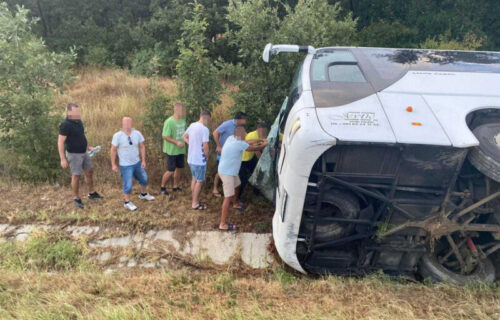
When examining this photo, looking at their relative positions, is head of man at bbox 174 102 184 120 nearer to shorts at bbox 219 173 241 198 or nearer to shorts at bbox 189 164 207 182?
shorts at bbox 189 164 207 182

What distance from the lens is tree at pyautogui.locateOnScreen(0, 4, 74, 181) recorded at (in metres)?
5.86

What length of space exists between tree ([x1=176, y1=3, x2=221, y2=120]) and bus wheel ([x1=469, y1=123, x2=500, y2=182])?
4.20 meters

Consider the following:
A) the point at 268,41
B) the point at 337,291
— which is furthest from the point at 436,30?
the point at 337,291

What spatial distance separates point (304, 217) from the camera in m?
3.47

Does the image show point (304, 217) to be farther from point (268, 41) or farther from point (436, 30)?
point (436, 30)

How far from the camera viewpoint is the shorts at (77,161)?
205 inches

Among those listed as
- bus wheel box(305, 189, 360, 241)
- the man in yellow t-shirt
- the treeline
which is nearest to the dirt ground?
the man in yellow t-shirt

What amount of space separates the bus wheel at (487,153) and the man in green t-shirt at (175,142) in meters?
3.93

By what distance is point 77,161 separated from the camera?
5.25 metres

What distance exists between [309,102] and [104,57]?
42.3ft

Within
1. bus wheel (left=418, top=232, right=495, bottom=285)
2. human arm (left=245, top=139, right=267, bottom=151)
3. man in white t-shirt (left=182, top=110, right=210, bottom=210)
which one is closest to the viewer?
bus wheel (left=418, top=232, right=495, bottom=285)

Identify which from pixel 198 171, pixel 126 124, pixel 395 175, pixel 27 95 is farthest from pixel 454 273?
pixel 27 95

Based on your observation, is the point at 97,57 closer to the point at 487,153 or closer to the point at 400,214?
the point at 400,214

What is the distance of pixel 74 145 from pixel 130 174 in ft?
3.04
